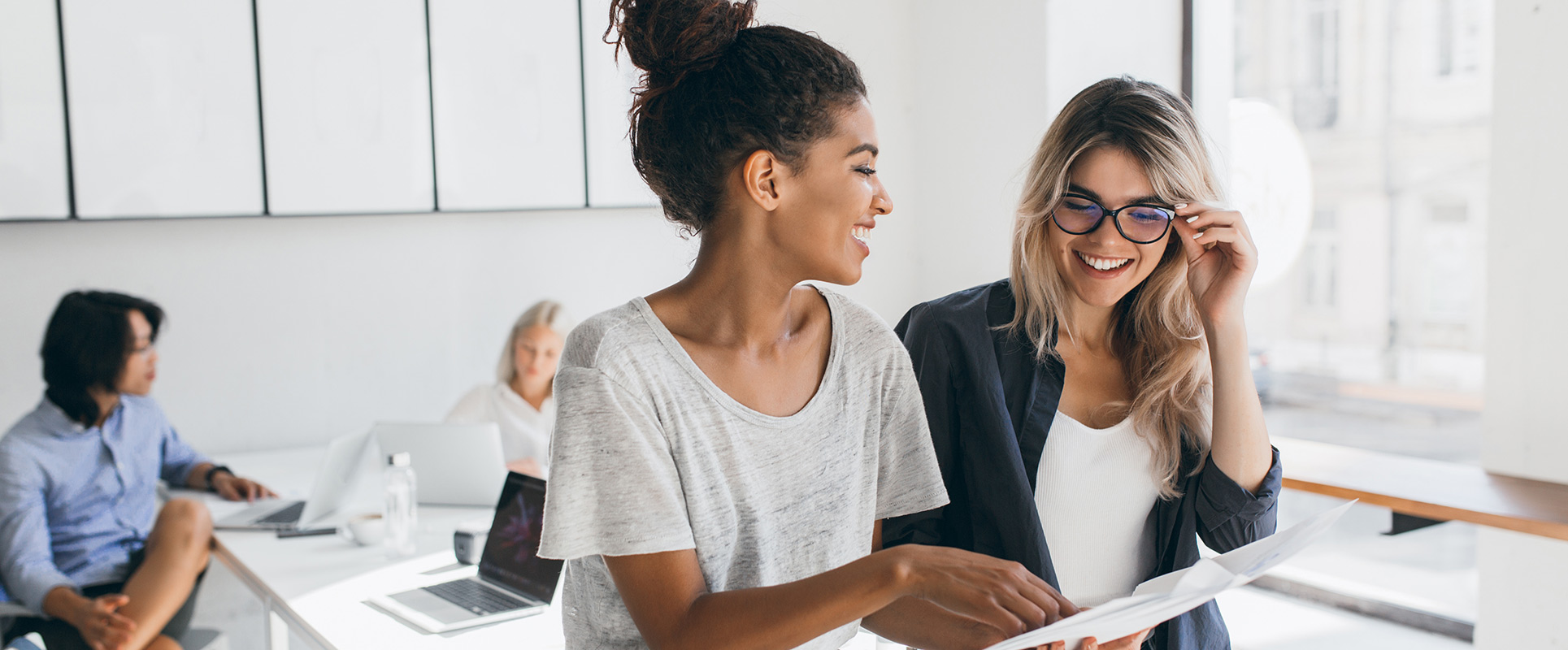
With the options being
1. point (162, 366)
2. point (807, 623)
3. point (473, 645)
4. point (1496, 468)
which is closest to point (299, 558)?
point (473, 645)

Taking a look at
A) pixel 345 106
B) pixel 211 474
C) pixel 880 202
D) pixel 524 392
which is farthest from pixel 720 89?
pixel 345 106

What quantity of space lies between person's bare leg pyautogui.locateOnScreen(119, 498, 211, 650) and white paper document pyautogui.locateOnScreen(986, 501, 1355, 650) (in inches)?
93.0

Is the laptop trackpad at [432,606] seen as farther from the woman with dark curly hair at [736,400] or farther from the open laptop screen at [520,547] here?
the woman with dark curly hair at [736,400]

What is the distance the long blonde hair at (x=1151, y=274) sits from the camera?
1.41 metres

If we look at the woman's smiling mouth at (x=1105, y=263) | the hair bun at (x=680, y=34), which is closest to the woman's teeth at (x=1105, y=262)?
the woman's smiling mouth at (x=1105, y=263)

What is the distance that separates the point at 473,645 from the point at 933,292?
311cm

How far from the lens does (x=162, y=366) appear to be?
337 centimetres

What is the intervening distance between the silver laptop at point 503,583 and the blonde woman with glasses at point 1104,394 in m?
0.90

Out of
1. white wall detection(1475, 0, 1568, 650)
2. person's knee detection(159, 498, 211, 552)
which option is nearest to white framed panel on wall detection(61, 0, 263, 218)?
person's knee detection(159, 498, 211, 552)

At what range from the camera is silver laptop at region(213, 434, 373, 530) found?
8.34ft

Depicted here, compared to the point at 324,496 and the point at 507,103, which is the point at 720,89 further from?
the point at 507,103

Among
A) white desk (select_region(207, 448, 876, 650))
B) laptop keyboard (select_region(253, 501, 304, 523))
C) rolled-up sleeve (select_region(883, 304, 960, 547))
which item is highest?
rolled-up sleeve (select_region(883, 304, 960, 547))

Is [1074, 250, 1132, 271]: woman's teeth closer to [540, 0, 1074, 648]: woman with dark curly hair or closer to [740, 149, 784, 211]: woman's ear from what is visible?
[540, 0, 1074, 648]: woman with dark curly hair

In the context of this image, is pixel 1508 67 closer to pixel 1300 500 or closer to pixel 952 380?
pixel 1300 500
